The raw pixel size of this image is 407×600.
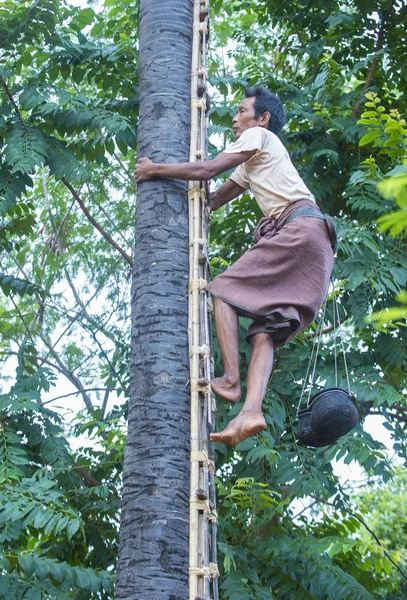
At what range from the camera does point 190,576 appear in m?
2.82

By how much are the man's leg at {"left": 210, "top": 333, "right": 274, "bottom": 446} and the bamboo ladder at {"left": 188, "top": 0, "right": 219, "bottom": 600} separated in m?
0.11

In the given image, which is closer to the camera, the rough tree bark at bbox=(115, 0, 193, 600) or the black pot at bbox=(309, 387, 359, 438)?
the rough tree bark at bbox=(115, 0, 193, 600)

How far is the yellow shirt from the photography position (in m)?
3.68

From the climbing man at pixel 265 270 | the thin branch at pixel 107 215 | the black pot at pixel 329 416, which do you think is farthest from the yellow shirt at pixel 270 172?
the thin branch at pixel 107 215

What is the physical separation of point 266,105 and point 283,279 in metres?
0.97

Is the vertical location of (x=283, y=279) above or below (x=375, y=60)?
below

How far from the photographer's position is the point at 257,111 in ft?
13.0

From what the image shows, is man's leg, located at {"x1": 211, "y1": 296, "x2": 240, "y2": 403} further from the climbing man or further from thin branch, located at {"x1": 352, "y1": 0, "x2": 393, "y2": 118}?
thin branch, located at {"x1": 352, "y1": 0, "x2": 393, "y2": 118}

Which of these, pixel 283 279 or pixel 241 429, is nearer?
pixel 241 429

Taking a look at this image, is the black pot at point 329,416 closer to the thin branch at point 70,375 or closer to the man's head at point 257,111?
the man's head at point 257,111

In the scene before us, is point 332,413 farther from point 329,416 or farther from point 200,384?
point 200,384

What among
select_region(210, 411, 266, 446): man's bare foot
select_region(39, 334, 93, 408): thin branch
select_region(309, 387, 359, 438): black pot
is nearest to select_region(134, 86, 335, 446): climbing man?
select_region(210, 411, 266, 446): man's bare foot

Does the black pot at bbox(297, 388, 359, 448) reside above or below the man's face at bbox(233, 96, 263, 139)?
below

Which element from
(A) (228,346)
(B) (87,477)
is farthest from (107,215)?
(A) (228,346)
